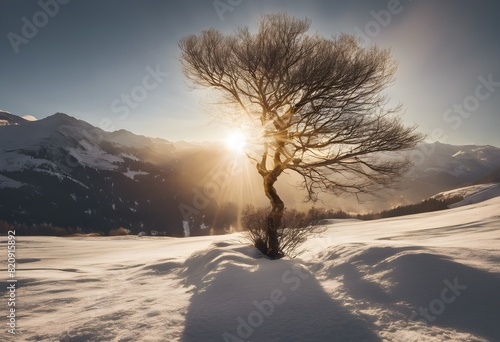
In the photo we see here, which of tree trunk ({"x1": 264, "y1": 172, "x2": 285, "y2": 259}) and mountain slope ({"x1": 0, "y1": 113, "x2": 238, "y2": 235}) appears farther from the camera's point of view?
mountain slope ({"x1": 0, "y1": 113, "x2": 238, "y2": 235})

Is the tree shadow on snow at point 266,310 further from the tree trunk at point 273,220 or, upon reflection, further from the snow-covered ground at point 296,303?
the tree trunk at point 273,220

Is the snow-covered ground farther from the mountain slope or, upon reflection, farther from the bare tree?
the mountain slope

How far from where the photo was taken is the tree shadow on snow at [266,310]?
2.98 m

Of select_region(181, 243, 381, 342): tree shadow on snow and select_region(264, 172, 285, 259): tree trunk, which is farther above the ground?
select_region(264, 172, 285, 259): tree trunk

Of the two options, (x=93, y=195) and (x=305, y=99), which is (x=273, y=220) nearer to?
(x=305, y=99)

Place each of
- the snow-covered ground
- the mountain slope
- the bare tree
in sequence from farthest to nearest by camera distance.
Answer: the mountain slope
the bare tree
the snow-covered ground

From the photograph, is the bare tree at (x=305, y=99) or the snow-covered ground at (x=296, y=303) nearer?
the snow-covered ground at (x=296, y=303)

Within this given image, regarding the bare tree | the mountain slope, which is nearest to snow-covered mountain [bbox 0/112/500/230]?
the mountain slope

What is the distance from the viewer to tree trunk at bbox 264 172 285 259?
23.9 ft

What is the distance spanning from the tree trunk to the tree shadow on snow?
1548mm

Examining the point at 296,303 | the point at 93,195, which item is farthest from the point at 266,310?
the point at 93,195

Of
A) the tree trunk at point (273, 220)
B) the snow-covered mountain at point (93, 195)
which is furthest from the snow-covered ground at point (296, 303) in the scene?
the snow-covered mountain at point (93, 195)

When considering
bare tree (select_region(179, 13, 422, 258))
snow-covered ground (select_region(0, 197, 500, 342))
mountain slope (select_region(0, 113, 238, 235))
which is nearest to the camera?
snow-covered ground (select_region(0, 197, 500, 342))

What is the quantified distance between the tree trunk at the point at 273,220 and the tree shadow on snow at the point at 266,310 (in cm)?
155
